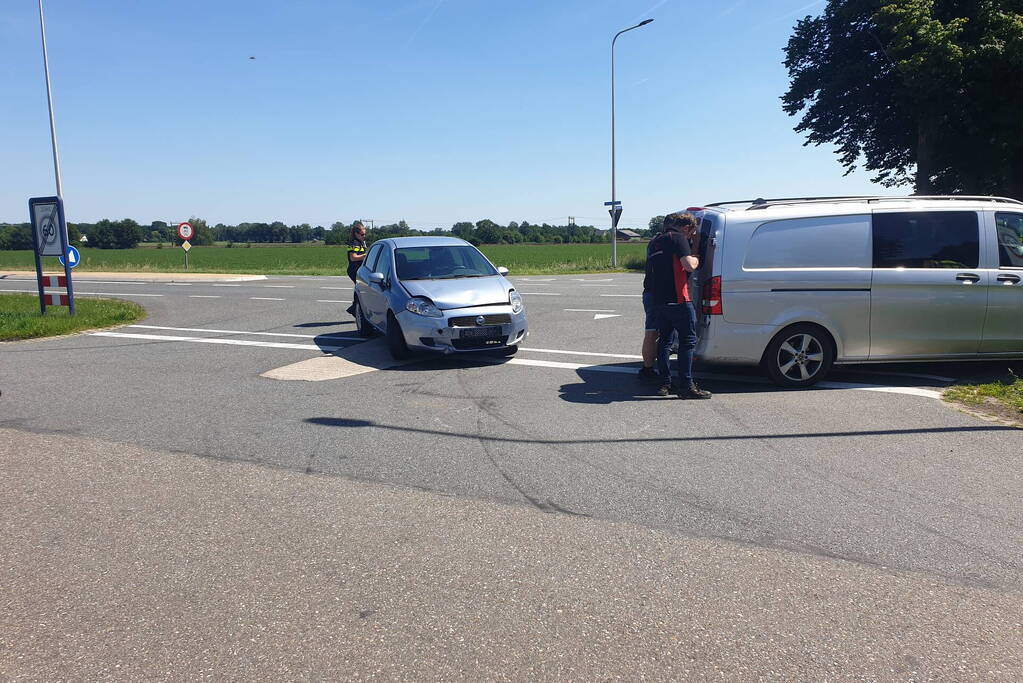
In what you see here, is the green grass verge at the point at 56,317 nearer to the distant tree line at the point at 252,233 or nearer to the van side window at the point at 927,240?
the van side window at the point at 927,240

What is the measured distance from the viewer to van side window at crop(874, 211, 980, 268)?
8.03 metres

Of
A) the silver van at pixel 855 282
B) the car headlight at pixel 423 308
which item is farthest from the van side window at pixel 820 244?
the car headlight at pixel 423 308

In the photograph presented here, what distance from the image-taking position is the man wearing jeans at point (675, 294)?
7574 mm

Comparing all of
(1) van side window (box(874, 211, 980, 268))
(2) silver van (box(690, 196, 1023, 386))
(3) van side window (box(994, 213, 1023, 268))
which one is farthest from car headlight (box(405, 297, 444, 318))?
(3) van side window (box(994, 213, 1023, 268))

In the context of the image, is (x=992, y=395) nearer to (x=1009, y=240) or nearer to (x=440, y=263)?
(x=1009, y=240)

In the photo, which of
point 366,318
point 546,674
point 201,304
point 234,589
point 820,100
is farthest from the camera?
point 820,100

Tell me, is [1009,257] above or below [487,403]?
above

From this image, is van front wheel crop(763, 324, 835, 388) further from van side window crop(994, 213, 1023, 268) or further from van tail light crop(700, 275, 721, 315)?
van side window crop(994, 213, 1023, 268)

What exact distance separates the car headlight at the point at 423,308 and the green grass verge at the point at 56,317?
7.18 meters

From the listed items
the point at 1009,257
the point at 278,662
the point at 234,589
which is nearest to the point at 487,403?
the point at 234,589

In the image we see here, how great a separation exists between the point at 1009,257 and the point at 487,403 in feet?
18.3

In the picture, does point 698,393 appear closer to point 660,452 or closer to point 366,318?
point 660,452

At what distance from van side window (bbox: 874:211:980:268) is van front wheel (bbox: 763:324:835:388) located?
3.10 feet

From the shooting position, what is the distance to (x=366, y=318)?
478 inches
